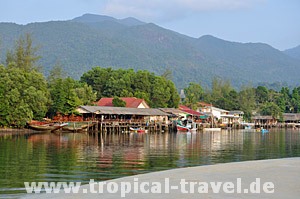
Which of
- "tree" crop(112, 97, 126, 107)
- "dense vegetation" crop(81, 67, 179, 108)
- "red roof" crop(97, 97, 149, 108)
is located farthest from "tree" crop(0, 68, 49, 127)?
"dense vegetation" crop(81, 67, 179, 108)

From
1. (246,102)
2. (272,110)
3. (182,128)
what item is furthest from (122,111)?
(272,110)

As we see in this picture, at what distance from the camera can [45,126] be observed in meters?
57.0

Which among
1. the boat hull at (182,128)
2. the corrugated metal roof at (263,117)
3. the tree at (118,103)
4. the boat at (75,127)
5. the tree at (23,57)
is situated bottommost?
the boat hull at (182,128)

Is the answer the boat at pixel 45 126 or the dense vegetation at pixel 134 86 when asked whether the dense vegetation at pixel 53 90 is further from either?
the boat at pixel 45 126

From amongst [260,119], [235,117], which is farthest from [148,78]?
[260,119]

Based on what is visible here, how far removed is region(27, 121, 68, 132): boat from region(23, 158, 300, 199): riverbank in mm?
43918

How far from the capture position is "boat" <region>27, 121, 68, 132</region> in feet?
186

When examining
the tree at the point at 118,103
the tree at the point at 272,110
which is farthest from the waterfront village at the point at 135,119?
the tree at the point at 272,110

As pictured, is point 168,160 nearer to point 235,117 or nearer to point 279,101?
point 235,117

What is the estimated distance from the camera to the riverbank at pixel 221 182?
10586mm

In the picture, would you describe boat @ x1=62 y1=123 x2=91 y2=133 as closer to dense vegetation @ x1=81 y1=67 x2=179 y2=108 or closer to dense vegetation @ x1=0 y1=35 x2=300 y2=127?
dense vegetation @ x1=0 y1=35 x2=300 y2=127

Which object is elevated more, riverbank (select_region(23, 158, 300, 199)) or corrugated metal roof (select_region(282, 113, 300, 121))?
corrugated metal roof (select_region(282, 113, 300, 121))

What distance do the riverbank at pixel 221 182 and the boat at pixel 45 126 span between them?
43.9m

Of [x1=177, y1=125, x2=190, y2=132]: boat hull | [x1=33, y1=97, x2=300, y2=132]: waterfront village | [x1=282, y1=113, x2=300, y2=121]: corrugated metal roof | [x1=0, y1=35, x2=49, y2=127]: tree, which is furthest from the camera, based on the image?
[x1=282, y1=113, x2=300, y2=121]: corrugated metal roof
